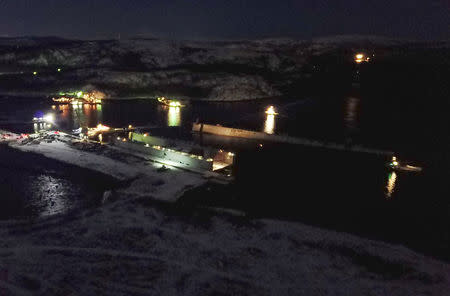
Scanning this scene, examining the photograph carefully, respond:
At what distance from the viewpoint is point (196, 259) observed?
20.3m

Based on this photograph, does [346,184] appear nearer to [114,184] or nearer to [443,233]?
[443,233]

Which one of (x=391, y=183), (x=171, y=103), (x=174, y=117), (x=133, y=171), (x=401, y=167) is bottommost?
(x=391, y=183)

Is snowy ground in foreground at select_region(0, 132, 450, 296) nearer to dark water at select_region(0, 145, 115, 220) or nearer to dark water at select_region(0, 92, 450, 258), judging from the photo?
dark water at select_region(0, 145, 115, 220)

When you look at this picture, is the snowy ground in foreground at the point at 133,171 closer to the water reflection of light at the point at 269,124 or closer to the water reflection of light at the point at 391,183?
the water reflection of light at the point at 391,183

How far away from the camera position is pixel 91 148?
44688 millimetres

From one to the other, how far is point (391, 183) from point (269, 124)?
39632mm

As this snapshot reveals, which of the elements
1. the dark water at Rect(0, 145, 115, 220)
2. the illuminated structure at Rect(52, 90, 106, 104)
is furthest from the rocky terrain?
the dark water at Rect(0, 145, 115, 220)

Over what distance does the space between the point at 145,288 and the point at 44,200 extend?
16048 millimetres

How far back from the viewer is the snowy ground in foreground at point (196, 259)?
17.9 m

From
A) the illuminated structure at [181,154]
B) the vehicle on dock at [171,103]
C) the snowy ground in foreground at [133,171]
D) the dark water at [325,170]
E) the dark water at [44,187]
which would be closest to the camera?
the dark water at [44,187]

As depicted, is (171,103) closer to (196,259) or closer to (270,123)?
(270,123)

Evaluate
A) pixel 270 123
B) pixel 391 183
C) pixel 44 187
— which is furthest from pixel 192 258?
pixel 270 123

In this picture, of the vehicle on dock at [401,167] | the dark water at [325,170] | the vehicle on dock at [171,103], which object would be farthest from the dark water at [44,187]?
the vehicle on dock at [171,103]

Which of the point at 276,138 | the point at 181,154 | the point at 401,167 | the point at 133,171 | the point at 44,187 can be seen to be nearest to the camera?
the point at 44,187
